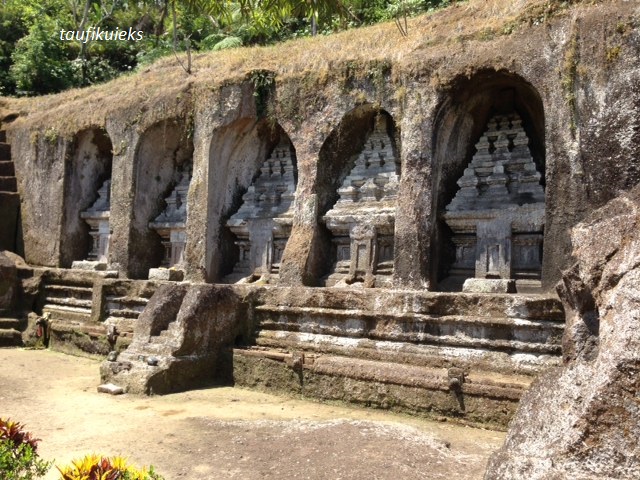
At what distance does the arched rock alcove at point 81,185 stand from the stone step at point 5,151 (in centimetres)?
246

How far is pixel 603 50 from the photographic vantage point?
6.75 metres

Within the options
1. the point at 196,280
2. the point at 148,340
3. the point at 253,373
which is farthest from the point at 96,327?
the point at 253,373

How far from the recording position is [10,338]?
11.5m

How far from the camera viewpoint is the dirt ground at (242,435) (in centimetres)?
496

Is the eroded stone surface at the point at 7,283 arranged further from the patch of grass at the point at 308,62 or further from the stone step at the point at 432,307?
the stone step at the point at 432,307

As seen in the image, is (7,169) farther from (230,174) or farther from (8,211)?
(230,174)

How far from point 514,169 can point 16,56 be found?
2024 centimetres

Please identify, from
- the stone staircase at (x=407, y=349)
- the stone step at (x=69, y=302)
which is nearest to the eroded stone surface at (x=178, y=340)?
the stone staircase at (x=407, y=349)

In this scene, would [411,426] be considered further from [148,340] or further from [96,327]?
[96,327]

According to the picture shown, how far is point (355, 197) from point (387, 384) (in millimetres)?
3372

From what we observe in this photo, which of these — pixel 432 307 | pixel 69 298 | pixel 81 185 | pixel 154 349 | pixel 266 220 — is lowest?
pixel 154 349

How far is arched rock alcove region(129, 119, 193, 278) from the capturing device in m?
11.8

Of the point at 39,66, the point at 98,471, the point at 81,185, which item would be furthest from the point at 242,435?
the point at 39,66

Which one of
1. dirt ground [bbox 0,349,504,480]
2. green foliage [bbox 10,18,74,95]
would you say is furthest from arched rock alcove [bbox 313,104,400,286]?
green foliage [bbox 10,18,74,95]
